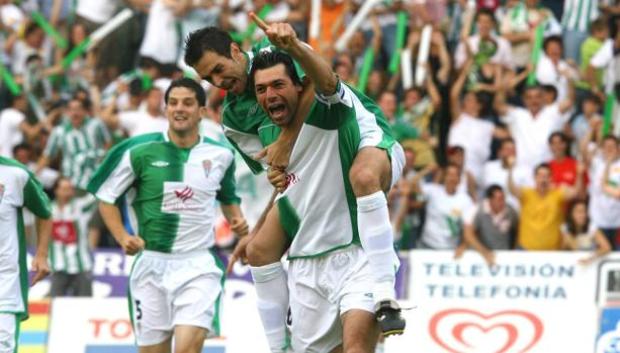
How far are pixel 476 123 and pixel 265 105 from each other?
32.7 ft

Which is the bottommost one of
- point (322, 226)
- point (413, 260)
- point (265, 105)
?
point (413, 260)

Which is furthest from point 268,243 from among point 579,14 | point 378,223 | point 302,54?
point 579,14

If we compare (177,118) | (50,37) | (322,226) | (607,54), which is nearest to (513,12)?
(607,54)

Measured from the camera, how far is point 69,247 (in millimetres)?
17250

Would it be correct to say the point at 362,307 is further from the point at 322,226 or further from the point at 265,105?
the point at 265,105

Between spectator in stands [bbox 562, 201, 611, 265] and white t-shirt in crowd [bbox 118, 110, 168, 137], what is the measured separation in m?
4.69

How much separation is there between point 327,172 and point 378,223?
1.69ft

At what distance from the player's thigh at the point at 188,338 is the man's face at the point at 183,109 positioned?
4.97 feet

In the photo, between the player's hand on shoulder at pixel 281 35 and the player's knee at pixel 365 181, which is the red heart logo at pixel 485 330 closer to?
the player's knee at pixel 365 181

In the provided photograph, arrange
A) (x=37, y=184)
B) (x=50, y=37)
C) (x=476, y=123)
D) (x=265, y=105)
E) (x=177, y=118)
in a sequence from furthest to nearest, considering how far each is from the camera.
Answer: (x=50, y=37) → (x=476, y=123) → (x=177, y=118) → (x=37, y=184) → (x=265, y=105)

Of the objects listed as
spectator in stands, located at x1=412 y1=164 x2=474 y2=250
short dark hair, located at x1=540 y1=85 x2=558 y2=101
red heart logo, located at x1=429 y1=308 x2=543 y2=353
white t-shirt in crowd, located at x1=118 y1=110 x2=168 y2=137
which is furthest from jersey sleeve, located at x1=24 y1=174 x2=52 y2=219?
short dark hair, located at x1=540 y1=85 x2=558 y2=101

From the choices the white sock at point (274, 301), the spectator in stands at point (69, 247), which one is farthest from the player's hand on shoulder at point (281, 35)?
the spectator in stands at point (69, 247)

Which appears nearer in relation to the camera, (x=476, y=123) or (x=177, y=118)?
(x=177, y=118)

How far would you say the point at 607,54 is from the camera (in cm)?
1970
